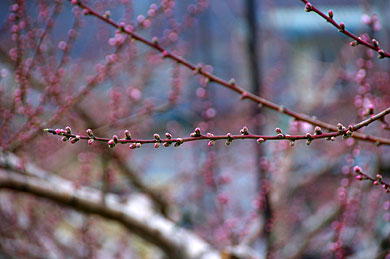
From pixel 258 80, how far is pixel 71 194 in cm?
159

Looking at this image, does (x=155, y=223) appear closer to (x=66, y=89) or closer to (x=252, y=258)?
(x=252, y=258)

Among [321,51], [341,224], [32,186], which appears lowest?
[341,224]

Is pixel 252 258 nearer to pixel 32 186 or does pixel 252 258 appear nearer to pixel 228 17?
pixel 32 186

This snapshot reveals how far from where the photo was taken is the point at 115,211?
2.21 metres

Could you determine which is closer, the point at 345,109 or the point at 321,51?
the point at 345,109

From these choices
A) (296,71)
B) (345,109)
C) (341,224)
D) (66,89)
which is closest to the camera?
(341,224)

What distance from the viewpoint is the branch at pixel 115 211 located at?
81.6 inches

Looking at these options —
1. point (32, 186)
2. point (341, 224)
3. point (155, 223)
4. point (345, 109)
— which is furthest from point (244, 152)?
point (341, 224)

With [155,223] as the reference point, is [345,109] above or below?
above

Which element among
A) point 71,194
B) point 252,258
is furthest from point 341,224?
point 71,194

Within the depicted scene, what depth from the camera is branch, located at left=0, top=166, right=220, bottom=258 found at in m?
2.07

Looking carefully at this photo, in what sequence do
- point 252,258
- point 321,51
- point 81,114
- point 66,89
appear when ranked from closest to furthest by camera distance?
point 252,258
point 81,114
point 66,89
point 321,51

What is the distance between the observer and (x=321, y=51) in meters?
7.05

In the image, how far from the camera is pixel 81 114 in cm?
293
